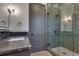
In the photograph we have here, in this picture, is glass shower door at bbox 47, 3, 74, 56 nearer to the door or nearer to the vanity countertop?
the door

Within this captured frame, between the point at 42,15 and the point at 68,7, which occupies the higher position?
the point at 68,7

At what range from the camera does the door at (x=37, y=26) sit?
69.5 inches

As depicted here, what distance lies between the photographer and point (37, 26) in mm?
1783

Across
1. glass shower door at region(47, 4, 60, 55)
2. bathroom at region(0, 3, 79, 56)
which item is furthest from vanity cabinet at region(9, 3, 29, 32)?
glass shower door at region(47, 4, 60, 55)

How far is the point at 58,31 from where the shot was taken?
5.98 feet

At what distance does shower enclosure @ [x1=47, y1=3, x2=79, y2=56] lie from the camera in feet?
5.84

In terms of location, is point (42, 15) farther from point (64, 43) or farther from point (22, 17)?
point (64, 43)

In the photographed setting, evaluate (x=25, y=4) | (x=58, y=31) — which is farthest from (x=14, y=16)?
(x=58, y=31)

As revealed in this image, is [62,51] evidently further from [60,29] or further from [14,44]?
[14,44]

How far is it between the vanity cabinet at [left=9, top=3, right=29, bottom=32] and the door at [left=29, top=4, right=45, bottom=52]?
7cm

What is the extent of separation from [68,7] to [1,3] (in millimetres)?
928

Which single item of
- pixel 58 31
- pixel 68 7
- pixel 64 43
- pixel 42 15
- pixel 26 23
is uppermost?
pixel 68 7

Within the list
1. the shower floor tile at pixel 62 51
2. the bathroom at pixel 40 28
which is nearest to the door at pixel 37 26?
the bathroom at pixel 40 28

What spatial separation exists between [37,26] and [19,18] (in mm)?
272
